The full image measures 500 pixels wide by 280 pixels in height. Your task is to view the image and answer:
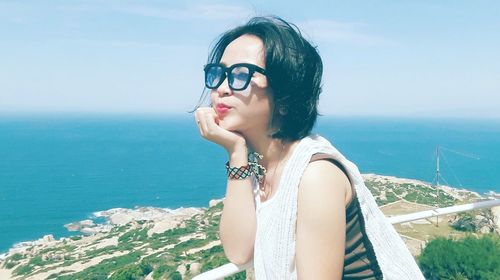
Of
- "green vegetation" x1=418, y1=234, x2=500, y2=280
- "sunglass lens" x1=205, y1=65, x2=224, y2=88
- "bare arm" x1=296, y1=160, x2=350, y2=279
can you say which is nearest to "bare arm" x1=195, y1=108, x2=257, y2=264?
"sunglass lens" x1=205, y1=65, x2=224, y2=88

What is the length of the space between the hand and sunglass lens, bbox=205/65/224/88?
3.9 inches

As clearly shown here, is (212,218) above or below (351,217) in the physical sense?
below

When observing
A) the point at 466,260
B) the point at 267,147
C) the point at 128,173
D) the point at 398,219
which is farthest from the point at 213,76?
the point at 128,173

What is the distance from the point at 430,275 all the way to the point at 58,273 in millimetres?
37010

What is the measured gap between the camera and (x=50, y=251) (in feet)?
143

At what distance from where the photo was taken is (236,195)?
65.6 inches

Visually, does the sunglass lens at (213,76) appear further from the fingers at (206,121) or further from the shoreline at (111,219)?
the shoreline at (111,219)

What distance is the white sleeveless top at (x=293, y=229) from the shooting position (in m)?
1.36

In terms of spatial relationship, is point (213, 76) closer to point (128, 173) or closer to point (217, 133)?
point (217, 133)

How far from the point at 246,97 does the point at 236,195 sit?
14.8 inches

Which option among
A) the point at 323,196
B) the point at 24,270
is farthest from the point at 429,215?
the point at 24,270

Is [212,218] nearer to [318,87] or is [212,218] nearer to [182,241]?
[182,241]

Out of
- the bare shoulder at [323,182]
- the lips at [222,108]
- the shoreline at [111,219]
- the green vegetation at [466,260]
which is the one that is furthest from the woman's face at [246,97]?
the shoreline at [111,219]

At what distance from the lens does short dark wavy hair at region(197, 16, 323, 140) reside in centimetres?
148
